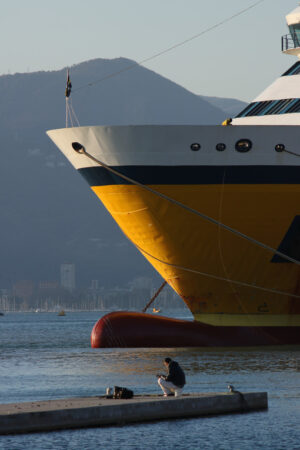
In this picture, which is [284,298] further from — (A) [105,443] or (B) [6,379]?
(A) [105,443]

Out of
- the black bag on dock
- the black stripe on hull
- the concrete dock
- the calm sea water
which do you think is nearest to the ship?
the black stripe on hull

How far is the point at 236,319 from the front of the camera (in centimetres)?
4272

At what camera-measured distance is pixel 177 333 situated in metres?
43.6

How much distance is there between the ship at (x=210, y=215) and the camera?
133ft

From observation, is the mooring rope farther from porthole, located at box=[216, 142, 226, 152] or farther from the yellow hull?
porthole, located at box=[216, 142, 226, 152]

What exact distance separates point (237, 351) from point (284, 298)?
3.02m

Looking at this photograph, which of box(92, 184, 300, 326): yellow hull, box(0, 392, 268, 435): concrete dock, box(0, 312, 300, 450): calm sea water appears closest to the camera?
box(0, 312, 300, 450): calm sea water

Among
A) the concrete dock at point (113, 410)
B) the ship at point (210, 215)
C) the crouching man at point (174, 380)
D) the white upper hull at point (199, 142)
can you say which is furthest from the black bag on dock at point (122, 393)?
the white upper hull at point (199, 142)

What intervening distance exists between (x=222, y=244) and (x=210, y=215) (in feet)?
4.56

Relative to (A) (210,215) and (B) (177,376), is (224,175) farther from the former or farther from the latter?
(B) (177,376)

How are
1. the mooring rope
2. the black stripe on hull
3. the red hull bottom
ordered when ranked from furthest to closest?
1. the red hull bottom
2. the mooring rope
3. the black stripe on hull

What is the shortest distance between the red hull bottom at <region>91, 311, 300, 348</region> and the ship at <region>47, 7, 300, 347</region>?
4 centimetres

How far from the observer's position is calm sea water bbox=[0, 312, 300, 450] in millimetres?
22219

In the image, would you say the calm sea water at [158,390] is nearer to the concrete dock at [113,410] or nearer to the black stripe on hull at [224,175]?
the concrete dock at [113,410]
